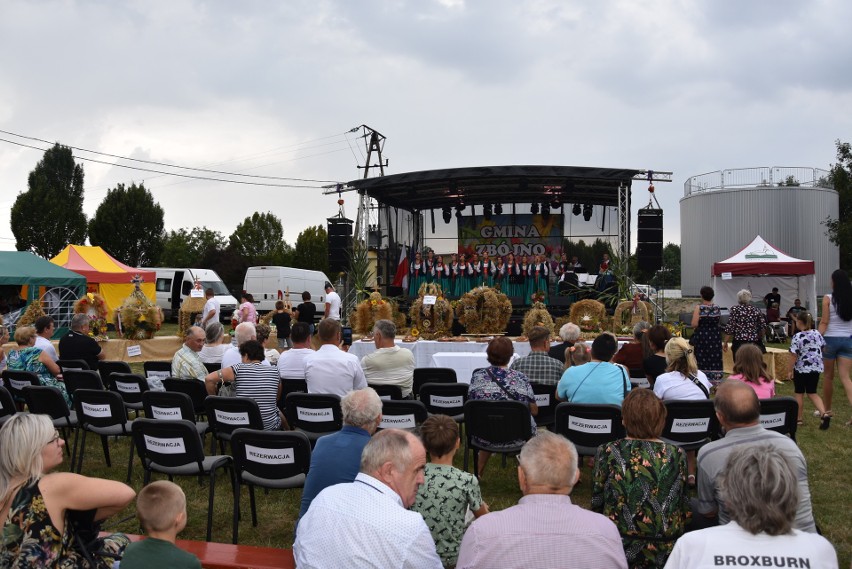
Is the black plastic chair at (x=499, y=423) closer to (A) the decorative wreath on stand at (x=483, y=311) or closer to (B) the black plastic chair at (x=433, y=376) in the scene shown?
(B) the black plastic chair at (x=433, y=376)

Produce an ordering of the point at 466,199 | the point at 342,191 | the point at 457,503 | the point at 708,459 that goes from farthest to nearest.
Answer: the point at 466,199 < the point at 342,191 < the point at 708,459 < the point at 457,503

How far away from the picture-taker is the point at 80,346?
7199mm

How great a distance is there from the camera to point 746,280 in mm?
18844

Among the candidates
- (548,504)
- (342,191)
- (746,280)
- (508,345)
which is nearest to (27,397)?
(508,345)

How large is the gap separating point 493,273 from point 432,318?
506 centimetres

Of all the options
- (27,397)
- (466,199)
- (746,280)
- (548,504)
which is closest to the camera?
(548,504)

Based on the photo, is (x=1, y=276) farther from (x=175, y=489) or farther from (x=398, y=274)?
(x=175, y=489)

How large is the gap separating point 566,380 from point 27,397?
4157 millimetres

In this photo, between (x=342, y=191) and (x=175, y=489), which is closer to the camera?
(x=175, y=489)

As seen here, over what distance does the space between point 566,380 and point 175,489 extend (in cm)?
322

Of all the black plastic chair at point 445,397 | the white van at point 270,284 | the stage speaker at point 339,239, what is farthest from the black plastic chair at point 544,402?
the white van at point 270,284

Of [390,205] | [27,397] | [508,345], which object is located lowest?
[27,397]

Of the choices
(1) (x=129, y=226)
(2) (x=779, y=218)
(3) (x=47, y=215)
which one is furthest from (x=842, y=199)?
Result: (3) (x=47, y=215)

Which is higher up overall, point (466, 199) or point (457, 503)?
point (466, 199)
